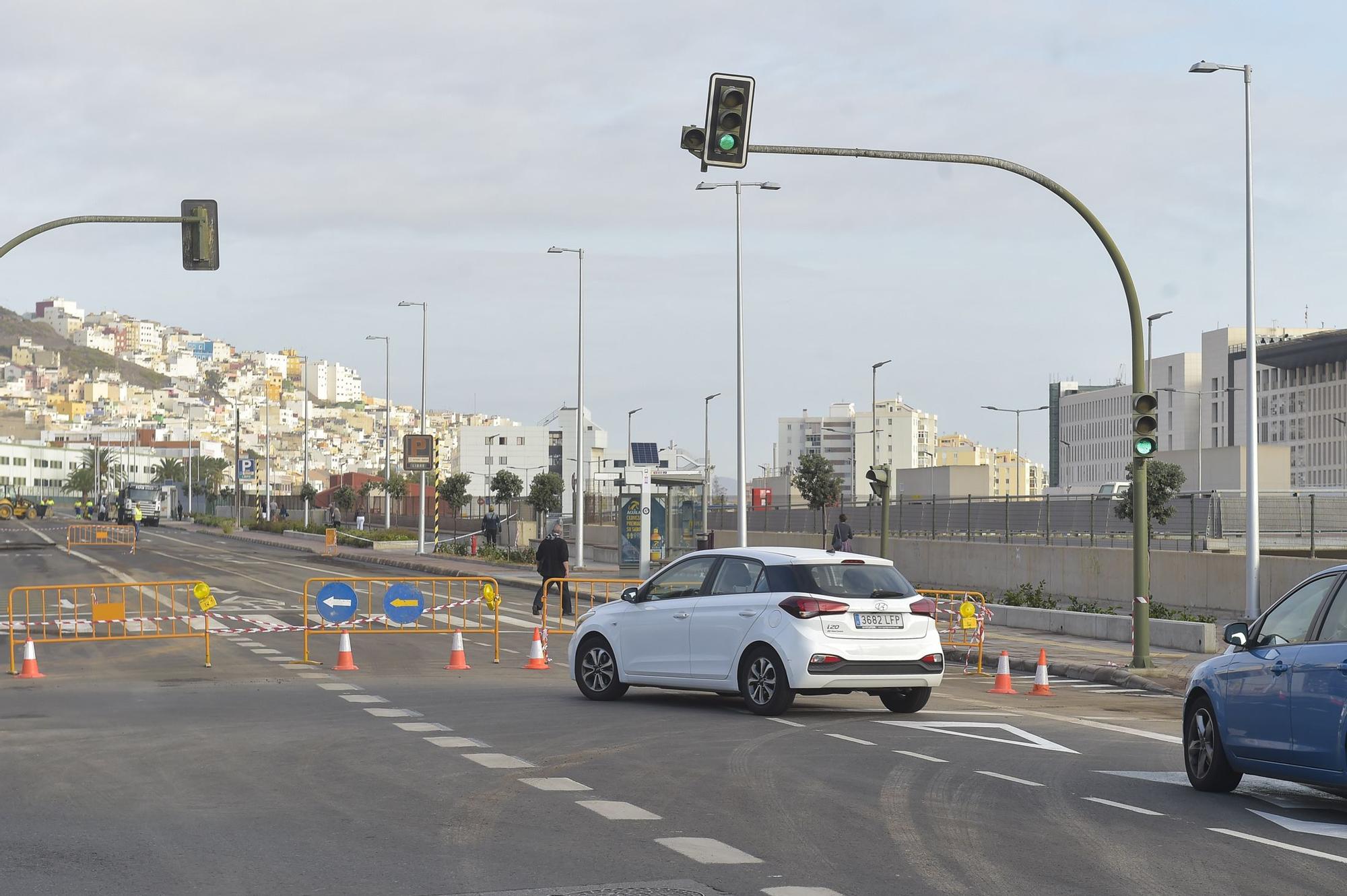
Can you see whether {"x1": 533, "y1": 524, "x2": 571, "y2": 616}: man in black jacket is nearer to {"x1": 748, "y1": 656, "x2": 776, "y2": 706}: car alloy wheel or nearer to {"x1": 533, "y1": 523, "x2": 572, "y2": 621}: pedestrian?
{"x1": 533, "y1": 523, "x2": 572, "y2": 621}: pedestrian

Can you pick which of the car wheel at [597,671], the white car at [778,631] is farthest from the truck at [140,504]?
the white car at [778,631]

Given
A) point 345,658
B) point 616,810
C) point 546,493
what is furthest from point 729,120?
point 546,493

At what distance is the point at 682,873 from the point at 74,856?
9.71 ft

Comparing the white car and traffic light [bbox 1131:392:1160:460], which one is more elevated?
traffic light [bbox 1131:392:1160:460]

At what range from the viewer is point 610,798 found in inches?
394

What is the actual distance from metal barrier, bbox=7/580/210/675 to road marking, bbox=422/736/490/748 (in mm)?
6808

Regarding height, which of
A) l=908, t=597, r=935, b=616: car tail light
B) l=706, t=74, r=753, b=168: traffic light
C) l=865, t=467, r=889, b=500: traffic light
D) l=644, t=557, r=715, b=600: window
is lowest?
l=908, t=597, r=935, b=616: car tail light

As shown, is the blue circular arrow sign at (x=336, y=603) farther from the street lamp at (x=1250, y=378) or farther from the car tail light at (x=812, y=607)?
the street lamp at (x=1250, y=378)

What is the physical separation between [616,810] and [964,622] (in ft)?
45.3

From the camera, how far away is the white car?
47.7 feet

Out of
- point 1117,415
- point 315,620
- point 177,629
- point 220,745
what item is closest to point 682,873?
point 220,745

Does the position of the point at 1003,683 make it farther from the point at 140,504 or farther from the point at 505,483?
the point at 140,504

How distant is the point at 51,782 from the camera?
10.6m

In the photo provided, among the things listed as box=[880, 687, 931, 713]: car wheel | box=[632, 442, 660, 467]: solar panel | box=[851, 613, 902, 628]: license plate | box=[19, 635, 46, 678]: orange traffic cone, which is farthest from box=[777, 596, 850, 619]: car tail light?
box=[632, 442, 660, 467]: solar panel
